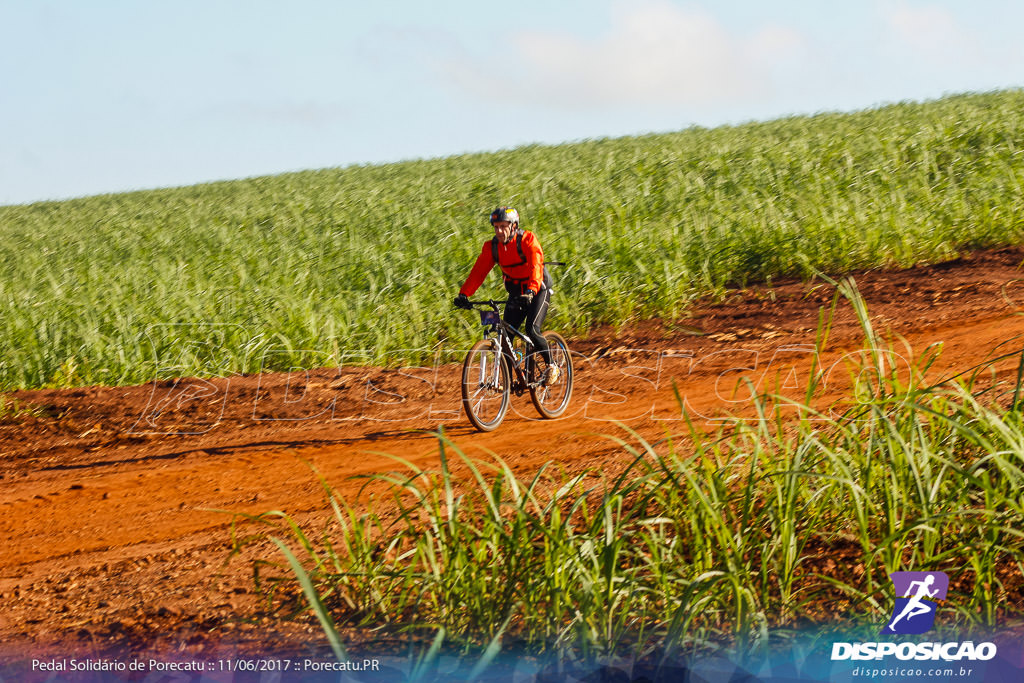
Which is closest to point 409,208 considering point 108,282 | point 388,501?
point 108,282

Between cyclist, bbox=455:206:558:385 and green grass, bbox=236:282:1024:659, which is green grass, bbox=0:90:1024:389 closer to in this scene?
cyclist, bbox=455:206:558:385

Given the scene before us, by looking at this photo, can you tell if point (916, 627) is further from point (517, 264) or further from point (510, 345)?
point (517, 264)

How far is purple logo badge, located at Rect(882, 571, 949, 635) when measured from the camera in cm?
337

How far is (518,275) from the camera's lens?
8.36 meters

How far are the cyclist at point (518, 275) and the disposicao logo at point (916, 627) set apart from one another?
5021 mm

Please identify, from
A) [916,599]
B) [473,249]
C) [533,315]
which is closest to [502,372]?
[533,315]

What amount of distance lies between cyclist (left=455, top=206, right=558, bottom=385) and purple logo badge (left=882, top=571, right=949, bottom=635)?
16.4 feet

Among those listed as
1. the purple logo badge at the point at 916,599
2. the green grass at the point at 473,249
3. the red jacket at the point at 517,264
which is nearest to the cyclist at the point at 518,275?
the red jacket at the point at 517,264

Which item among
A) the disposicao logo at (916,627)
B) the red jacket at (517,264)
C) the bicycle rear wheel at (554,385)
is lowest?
the disposicao logo at (916,627)

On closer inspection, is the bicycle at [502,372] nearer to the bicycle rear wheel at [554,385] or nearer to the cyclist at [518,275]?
the bicycle rear wheel at [554,385]

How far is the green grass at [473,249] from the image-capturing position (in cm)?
1148

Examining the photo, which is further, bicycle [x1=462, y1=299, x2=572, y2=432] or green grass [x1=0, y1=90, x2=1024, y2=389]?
green grass [x1=0, y1=90, x2=1024, y2=389]

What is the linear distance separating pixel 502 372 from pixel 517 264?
1.05m

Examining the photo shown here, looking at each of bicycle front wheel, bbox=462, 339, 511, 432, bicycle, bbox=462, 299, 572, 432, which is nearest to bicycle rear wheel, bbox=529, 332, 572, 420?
bicycle, bbox=462, 299, 572, 432
